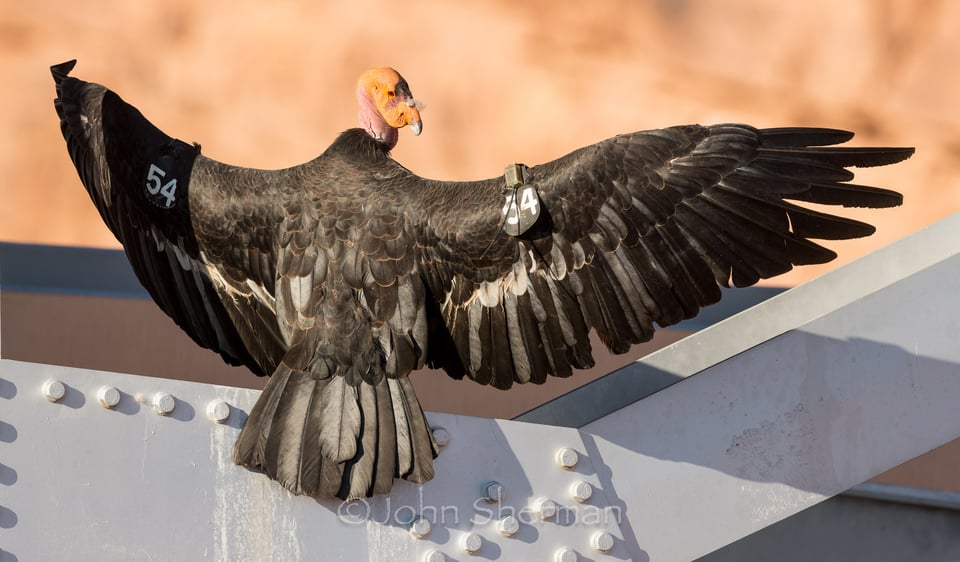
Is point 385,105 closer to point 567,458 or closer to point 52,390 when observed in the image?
point 567,458

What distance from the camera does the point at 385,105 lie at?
356 cm

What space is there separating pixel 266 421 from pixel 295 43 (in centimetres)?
299

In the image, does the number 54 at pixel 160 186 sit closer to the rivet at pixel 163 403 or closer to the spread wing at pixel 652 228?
the spread wing at pixel 652 228

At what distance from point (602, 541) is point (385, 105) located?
1438 mm

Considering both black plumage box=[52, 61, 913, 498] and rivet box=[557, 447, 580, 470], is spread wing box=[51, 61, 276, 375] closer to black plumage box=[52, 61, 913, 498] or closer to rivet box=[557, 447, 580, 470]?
black plumage box=[52, 61, 913, 498]

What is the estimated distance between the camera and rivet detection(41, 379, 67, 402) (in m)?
2.50

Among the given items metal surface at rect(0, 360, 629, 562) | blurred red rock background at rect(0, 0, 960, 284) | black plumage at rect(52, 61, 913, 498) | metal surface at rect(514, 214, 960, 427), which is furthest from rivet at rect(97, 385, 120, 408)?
blurred red rock background at rect(0, 0, 960, 284)

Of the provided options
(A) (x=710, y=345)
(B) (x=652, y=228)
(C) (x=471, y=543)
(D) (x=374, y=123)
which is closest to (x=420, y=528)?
(C) (x=471, y=543)

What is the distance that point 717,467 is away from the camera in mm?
2834

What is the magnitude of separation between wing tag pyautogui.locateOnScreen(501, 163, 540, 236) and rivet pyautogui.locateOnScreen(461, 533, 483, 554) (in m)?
0.80

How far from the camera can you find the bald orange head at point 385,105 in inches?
139

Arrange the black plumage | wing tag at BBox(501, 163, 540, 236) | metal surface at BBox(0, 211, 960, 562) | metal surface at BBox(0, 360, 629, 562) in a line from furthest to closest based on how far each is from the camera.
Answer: wing tag at BBox(501, 163, 540, 236) → the black plumage → metal surface at BBox(0, 211, 960, 562) → metal surface at BBox(0, 360, 629, 562)

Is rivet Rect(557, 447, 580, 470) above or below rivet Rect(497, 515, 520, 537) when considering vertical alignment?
above

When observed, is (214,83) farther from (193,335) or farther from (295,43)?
(193,335)
